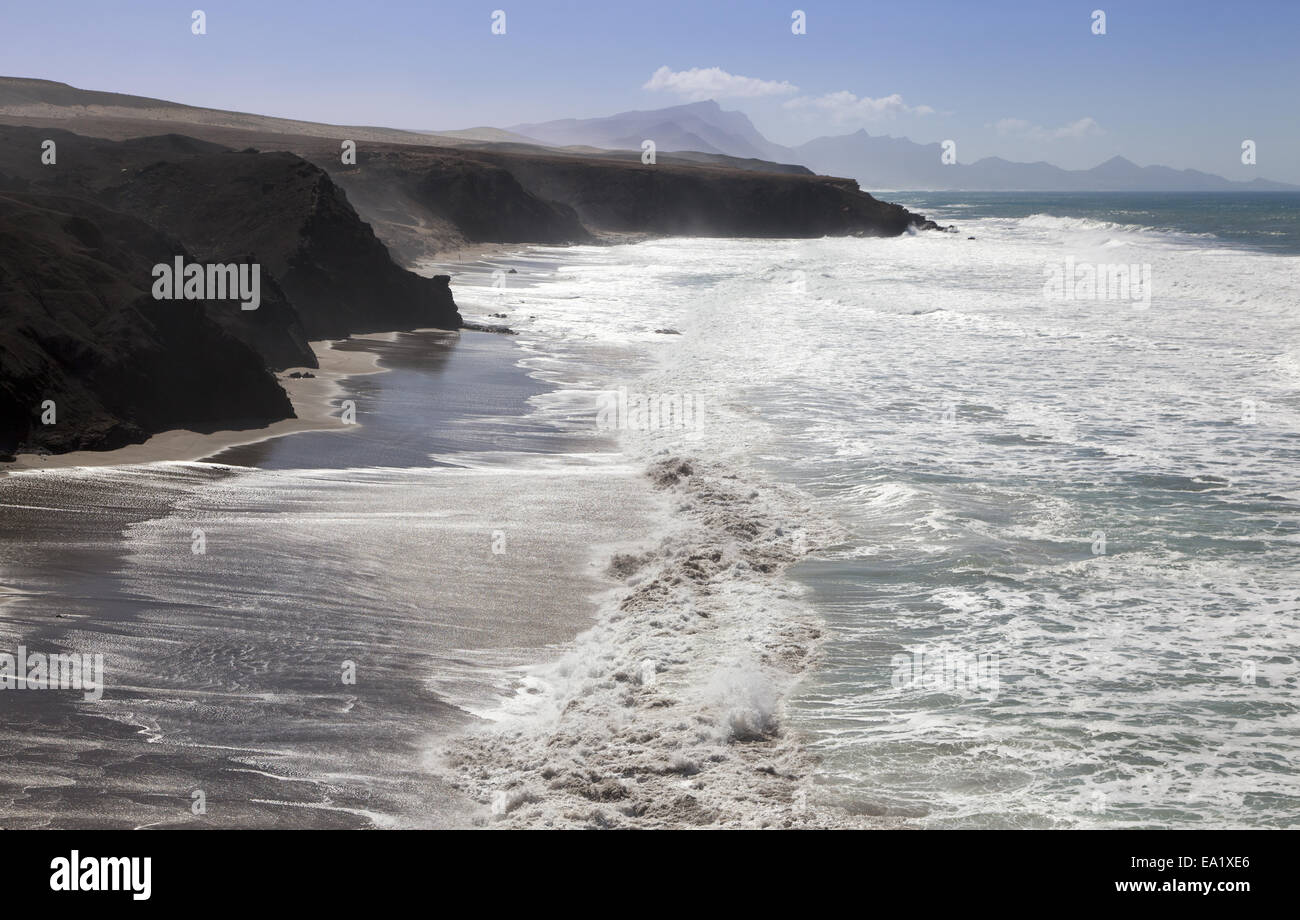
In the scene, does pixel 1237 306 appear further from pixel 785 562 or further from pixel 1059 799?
pixel 1059 799

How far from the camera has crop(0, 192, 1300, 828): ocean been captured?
5703 millimetres

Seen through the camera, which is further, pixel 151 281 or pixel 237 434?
pixel 151 281

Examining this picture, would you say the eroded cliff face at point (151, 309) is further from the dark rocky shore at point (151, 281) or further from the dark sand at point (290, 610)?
the dark sand at point (290, 610)

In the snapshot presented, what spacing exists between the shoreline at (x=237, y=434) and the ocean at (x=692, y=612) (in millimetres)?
547

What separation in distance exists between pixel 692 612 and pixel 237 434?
7.95m

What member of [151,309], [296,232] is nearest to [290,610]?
[151,309]

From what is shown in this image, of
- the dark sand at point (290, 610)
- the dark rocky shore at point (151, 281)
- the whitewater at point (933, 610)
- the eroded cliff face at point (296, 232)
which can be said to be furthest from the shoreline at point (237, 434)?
the eroded cliff face at point (296, 232)

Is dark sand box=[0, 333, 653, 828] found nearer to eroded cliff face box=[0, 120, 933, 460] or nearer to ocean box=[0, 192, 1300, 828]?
ocean box=[0, 192, 1300, 828]

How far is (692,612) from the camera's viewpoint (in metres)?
8.38

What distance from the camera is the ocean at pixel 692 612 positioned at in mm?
5703

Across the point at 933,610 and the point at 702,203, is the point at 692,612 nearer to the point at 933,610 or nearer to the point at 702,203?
the point at 933,610

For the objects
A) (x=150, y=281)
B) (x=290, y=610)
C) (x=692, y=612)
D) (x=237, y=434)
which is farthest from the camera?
(x=150, y=281)

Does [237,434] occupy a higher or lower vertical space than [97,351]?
lower

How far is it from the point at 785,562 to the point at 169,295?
31.2 ft
